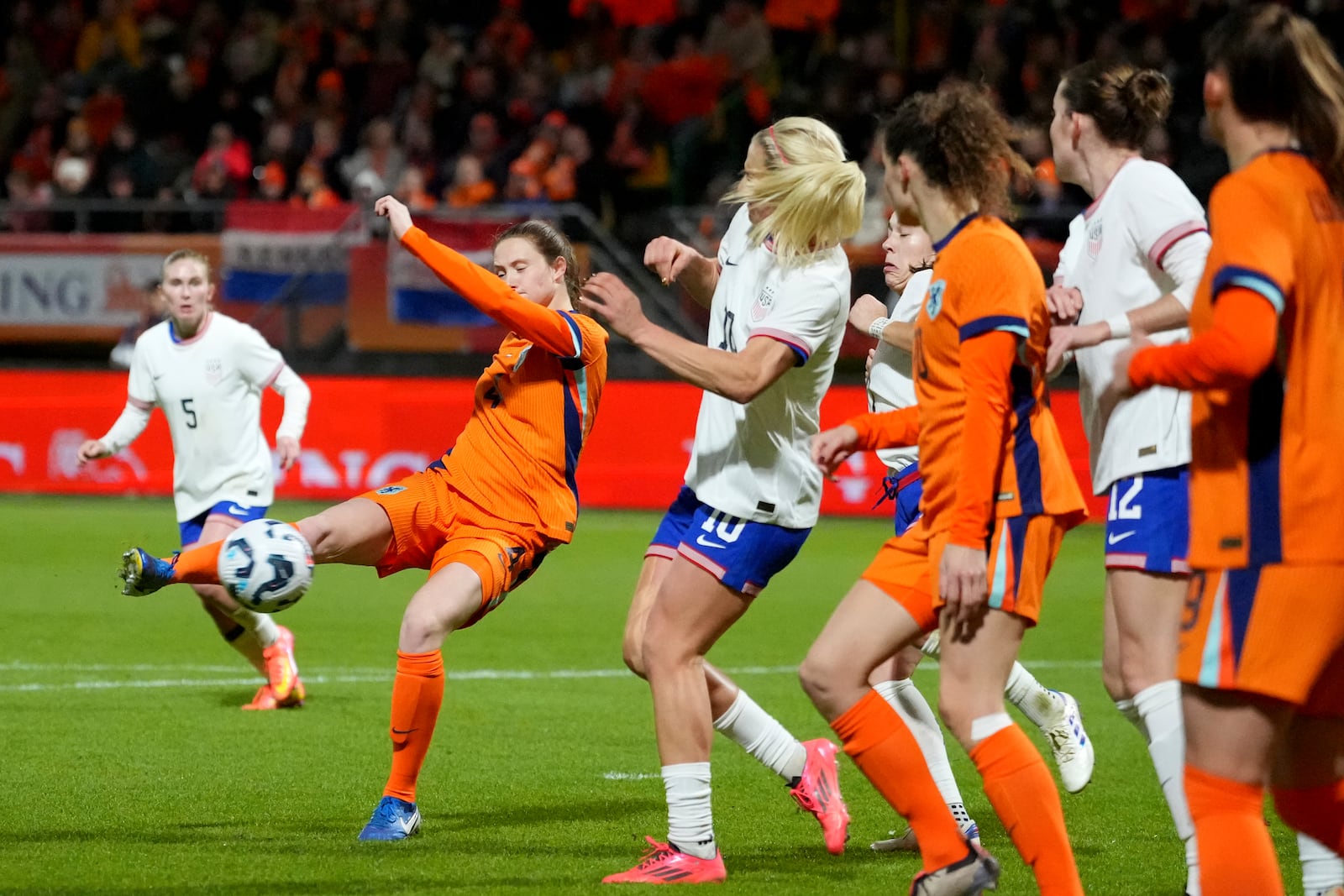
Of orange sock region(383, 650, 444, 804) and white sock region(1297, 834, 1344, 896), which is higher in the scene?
white sock region(1297, 834, 1344, 896)

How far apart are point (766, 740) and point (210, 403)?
13.8 feet

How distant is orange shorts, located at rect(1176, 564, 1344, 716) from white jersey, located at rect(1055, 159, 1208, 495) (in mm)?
1262

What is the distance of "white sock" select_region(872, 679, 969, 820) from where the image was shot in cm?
562

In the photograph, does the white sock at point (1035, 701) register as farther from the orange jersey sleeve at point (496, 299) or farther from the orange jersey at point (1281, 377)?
the orange jersey at point (1281, 377)

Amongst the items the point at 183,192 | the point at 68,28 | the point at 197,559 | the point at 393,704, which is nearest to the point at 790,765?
the point at 393,704

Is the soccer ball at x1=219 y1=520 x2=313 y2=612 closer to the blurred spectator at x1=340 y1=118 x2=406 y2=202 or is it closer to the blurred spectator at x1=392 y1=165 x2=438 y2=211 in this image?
the blurred spectator at x1=392 y1=165 x2=438 y2=211

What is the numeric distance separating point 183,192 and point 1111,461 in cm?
1646

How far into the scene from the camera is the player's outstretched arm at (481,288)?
540cm

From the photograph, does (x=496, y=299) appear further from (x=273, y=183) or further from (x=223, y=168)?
(x=223, y=168)

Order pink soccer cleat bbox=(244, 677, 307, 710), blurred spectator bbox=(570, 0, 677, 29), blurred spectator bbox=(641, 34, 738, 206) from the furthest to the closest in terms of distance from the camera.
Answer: blurred spectator bbox=(570, 0, 677, 29), blurred spectator bbox=(641, 34, 738, 206), pink soccer cleat bbox=(244, 677, 307, 710)

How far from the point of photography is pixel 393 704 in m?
5.58

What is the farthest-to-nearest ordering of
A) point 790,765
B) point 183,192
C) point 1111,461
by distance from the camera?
point 183,192 → point 790,765 → point 1111,461

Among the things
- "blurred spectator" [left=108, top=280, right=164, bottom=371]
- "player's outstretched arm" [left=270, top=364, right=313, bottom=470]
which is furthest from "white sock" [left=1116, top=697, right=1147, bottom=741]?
"blurred spectator" [left=108, top=280, right=164, bottom=371]

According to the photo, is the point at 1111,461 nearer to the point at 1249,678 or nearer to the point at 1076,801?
the point at 1249,678
